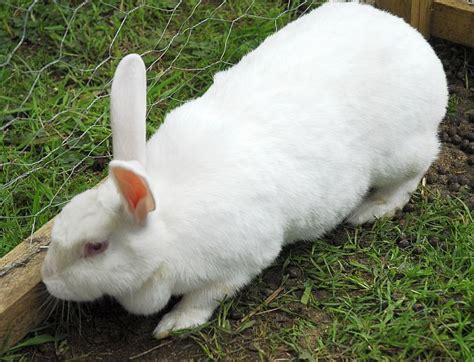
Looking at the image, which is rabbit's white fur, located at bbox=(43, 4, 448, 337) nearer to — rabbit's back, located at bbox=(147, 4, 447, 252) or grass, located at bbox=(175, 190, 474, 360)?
rabbit's back, located at bbox=(147, 4, 447, 252)

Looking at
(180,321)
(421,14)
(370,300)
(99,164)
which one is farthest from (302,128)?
(421,14)

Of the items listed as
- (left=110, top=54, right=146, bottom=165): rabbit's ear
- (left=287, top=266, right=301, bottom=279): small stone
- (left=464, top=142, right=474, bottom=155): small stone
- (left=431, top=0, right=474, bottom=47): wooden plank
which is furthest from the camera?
(left=431, top=0, right=474, bottom=47): wooden plank

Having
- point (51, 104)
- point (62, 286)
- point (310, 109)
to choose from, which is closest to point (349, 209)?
point (310, 109)

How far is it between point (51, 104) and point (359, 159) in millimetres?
1525

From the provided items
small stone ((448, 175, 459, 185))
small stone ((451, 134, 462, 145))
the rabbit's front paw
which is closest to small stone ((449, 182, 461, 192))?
small stone ((448, 175, 459, 185))

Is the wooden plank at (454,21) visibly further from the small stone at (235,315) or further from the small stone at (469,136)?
the small stone at (235,315)

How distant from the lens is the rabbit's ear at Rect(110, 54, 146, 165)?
8.89ft

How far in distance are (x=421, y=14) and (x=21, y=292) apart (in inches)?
91.7

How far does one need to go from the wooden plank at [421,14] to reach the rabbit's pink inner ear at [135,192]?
6.75ft

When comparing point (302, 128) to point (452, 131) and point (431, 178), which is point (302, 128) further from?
point (452, 131)

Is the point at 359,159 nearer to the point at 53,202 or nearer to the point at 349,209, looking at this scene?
the point at 349,209

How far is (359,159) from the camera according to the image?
10.1 ft

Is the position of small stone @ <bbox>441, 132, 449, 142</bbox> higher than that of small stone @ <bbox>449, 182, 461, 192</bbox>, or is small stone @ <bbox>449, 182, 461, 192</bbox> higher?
small stone @ <bbox>441, 132, 449, 142</bbox>

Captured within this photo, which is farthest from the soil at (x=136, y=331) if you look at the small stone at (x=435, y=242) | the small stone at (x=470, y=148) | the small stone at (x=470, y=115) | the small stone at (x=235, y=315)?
the small stone at (x=470, y=115)
